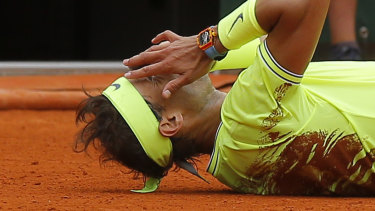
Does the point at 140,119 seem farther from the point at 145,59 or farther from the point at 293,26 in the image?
the point at 293,26

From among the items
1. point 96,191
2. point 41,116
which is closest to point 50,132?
point 41,116

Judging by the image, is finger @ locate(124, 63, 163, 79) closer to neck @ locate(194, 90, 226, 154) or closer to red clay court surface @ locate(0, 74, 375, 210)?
neck @ locate(194, 90, 226, 154)

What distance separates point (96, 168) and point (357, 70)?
1440 millimetres

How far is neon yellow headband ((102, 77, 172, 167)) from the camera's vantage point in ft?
10.7

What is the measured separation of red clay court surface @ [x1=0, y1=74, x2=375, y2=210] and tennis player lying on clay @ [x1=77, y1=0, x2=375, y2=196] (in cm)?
9

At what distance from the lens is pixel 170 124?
329 centimetres

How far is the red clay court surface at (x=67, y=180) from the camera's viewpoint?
3119mm

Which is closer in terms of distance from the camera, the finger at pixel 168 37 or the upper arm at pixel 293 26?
the upper arm at pixel 293 26

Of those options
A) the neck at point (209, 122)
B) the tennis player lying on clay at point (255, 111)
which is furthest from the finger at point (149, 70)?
the neck at point (209, 122)

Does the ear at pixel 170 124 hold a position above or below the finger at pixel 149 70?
below

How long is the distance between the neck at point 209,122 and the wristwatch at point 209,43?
0.19 metres

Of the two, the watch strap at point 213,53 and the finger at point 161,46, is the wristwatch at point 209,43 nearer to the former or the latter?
the watch strap at point 213,53

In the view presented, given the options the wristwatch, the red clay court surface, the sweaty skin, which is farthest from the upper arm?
the red clay court surface

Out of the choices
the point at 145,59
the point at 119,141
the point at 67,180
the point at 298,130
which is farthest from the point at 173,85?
the point at 67,180
